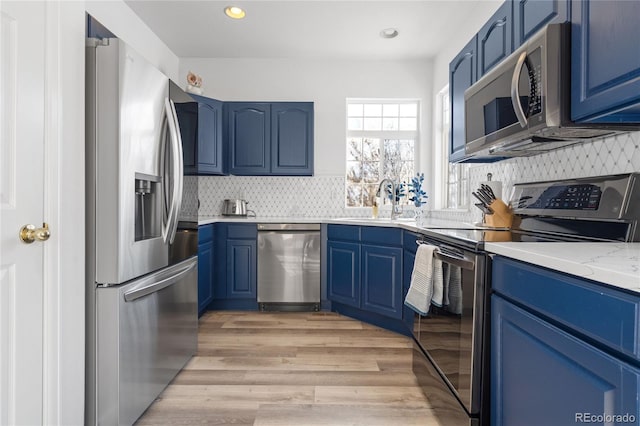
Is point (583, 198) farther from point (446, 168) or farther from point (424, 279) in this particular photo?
point (446, 168)

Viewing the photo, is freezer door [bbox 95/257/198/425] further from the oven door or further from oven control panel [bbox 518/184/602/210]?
oven control panel [bbox 518/184/602/210]

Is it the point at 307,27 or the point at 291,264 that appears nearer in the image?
the point at 307,27

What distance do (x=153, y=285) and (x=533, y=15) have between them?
216cm

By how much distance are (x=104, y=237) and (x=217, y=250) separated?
2.15 meters

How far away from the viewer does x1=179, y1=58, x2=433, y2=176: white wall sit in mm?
4258

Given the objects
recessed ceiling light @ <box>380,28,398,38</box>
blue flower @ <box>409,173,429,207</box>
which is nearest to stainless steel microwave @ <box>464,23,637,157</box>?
recessed ceiling light @ <box>380,28,398,38</box>

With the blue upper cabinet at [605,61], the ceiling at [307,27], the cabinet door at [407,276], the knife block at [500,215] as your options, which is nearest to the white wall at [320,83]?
the ceiling at [307,27]

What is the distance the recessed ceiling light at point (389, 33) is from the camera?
347 cm

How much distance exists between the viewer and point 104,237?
1626mm

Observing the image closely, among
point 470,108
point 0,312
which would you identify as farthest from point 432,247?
point 0,312

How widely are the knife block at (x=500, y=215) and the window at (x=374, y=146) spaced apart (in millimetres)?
2141

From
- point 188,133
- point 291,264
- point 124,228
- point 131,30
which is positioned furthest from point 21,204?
point 291,264

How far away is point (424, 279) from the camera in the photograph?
1.92 metres

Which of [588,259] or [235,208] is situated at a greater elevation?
[235,208]
